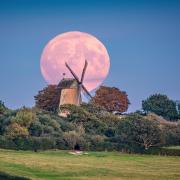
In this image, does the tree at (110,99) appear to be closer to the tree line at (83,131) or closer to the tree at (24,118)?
the tree line at (83,131)

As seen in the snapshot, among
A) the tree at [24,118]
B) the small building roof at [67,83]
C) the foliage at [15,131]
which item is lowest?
the foliage at [15,131]

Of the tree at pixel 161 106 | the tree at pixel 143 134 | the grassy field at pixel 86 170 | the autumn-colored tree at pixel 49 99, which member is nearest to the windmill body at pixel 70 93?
the autumn-colored tree at pixel 49 99

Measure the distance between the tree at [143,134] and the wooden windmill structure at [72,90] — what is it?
39.0 m

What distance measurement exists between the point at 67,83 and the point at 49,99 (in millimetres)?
6700

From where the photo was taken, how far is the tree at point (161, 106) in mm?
146625

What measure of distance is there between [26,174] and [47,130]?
49.1m

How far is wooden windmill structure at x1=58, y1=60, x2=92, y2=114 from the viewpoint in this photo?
135125mm

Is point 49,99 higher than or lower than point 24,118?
higher

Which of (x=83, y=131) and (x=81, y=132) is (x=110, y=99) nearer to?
(x=83, y=131)

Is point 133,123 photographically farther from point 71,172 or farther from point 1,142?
point 71,172

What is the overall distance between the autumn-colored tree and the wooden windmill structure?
7.75ft

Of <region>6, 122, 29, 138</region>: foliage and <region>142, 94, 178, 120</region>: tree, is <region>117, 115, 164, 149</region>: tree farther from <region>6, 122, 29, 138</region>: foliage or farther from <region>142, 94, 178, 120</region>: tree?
<region>142, 94, 178, 120</region>: tree

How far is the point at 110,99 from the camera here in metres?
140

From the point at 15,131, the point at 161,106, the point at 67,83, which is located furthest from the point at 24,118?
the point at 161,106
